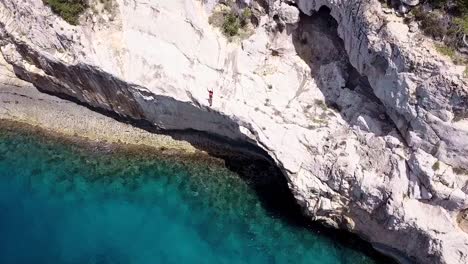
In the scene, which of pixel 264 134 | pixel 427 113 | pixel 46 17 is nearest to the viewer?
pixel 427 113

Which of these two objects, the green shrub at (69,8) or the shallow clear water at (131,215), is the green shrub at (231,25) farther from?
the green shrub at (69,8)

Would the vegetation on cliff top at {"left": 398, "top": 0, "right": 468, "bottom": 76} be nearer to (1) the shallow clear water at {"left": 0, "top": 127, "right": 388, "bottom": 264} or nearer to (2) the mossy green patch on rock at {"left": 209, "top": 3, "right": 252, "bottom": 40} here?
(2) the mossy green patch on rock at {"left": 209, "top": 3, "right": 252, "bottom": 40}

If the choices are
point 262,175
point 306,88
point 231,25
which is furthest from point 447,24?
point 262,175

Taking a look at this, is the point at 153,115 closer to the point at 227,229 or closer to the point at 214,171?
the point at 214,171

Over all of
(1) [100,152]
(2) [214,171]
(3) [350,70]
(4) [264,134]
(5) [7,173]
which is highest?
(3) [350,70]

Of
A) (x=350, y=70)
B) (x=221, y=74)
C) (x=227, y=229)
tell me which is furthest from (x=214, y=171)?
(x=350, y=70)

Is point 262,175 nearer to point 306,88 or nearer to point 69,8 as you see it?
point 306,88
